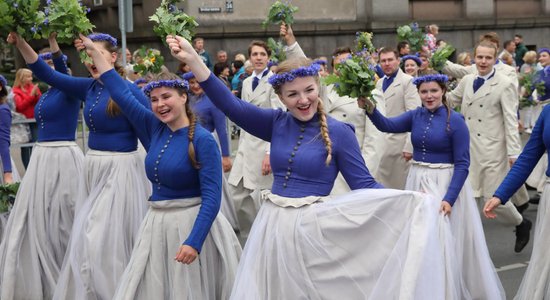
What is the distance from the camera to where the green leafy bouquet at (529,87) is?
1309 cm

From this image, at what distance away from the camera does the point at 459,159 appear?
7184 mm

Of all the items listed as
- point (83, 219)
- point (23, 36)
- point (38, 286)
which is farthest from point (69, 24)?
point (38, 286)

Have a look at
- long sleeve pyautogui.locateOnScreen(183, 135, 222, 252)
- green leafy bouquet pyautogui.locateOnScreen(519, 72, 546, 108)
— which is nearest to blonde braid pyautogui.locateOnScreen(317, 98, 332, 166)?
long sleeve pyautogui.locateOnScreen(183, 135, 222, 252)

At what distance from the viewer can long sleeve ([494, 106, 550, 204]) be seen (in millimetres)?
5891

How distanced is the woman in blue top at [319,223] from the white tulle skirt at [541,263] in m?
1.08

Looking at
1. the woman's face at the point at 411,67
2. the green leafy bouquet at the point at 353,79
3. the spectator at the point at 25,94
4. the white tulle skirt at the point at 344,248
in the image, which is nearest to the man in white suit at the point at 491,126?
the woman's face at the point at 411,67

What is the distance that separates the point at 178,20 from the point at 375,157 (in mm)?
4058

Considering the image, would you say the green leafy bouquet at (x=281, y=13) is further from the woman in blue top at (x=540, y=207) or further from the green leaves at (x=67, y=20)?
the woman in blue top at (x=540, y=207)

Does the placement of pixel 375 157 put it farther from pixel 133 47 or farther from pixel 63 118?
pixel 133 47

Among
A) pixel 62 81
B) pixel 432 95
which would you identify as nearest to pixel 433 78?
pixel 432 95

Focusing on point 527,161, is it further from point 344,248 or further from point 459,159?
point 344,248

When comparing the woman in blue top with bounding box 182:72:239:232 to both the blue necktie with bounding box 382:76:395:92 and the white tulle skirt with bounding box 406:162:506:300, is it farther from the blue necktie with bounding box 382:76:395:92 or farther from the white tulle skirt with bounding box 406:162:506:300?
the white tulle skirt with bounding box 406:162:506:300

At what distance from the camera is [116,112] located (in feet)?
22.7

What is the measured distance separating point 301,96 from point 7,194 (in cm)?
399
